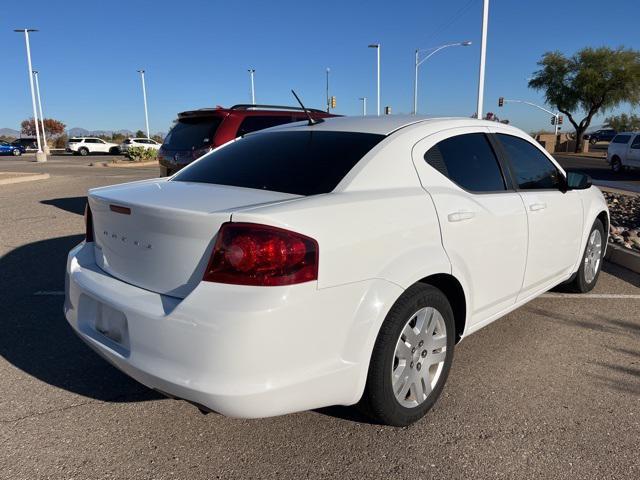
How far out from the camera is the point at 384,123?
3.32 m

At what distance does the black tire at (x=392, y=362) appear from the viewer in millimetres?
2480

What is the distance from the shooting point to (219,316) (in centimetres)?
211

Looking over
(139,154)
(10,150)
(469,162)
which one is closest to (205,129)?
(469,162)

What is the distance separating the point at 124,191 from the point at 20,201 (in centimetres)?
1007

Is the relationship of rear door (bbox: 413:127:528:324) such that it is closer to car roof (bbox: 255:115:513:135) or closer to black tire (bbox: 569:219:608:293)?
car roof (bbox: 255:115:513:135)

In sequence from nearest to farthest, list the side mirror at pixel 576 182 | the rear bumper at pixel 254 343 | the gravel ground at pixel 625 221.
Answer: the rear bumper at pixel 254 343, the side mirror at pixel 576 182, the gravel ground at pixel 625 221

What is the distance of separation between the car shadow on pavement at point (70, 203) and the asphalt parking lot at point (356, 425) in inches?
254

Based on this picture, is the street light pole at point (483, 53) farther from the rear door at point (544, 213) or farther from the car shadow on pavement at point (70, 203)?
the rear door at point (544, 213)

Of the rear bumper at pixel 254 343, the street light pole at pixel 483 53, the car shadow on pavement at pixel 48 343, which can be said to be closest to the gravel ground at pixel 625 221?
the rear bumper at pixel 254 343

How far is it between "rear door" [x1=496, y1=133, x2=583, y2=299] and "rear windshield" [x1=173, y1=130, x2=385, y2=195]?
4.22 ft

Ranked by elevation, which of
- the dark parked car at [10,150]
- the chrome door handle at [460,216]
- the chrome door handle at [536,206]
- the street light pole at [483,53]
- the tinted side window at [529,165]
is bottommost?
the dark parked car at [10,150]

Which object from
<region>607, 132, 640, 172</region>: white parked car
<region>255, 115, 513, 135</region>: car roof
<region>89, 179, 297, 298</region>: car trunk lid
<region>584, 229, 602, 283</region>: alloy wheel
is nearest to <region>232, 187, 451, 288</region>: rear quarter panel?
<region>89, 179, 297, 298</region>: car trunk lid

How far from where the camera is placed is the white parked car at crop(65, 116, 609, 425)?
7.07ft

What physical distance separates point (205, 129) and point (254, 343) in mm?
6083
